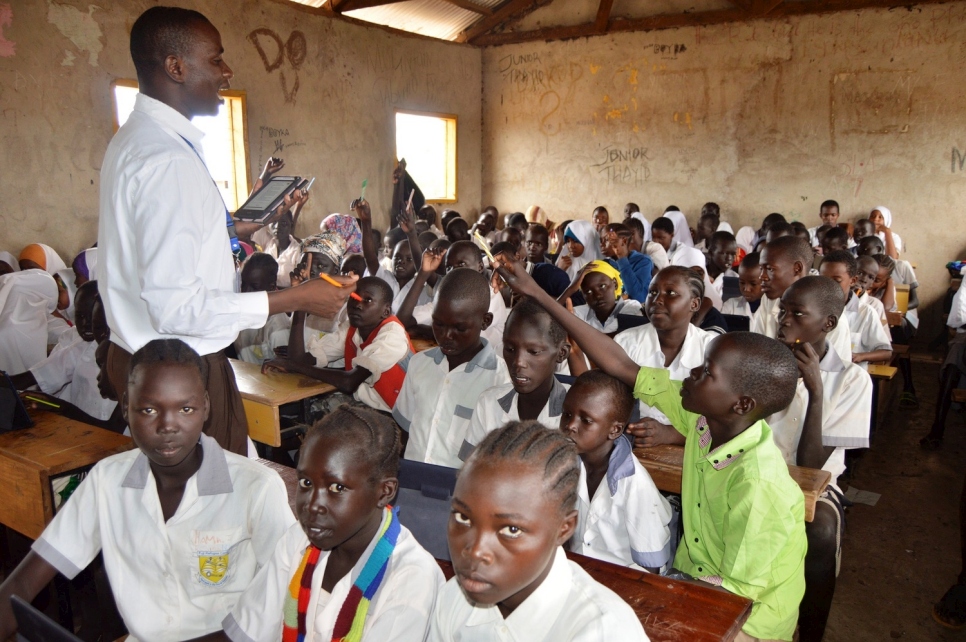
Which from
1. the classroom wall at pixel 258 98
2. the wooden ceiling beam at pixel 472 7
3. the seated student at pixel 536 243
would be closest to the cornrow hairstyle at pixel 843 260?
the seated student at pixel 536 243

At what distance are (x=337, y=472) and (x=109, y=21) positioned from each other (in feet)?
21.2

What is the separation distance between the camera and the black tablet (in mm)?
2285

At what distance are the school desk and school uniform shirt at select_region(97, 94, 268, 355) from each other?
771mm

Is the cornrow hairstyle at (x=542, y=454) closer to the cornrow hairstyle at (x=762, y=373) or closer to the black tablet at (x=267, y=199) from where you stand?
the cornrow hairstyle at (x=762, y=373)

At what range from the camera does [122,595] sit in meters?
1.42

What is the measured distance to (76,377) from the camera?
3146mm

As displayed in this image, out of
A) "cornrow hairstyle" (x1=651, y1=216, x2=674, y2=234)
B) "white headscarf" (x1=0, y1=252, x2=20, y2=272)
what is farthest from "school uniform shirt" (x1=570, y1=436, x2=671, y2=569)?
"white headscarf" (x1=0, y1=252, x2=20, y2=272)

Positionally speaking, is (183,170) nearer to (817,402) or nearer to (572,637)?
(572,637)

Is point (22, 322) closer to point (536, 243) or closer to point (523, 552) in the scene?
point (536, 243)

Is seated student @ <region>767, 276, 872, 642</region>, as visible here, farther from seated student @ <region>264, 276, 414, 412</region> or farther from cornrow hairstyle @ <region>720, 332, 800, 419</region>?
seated student @ <region>264, 276, 414, 412</region>

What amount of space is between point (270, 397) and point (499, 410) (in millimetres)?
1207

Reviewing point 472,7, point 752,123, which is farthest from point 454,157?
point 752,123

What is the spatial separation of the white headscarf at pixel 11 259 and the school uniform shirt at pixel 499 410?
4778 mm

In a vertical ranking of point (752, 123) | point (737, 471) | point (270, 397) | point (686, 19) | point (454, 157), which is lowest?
point (270, 397)
